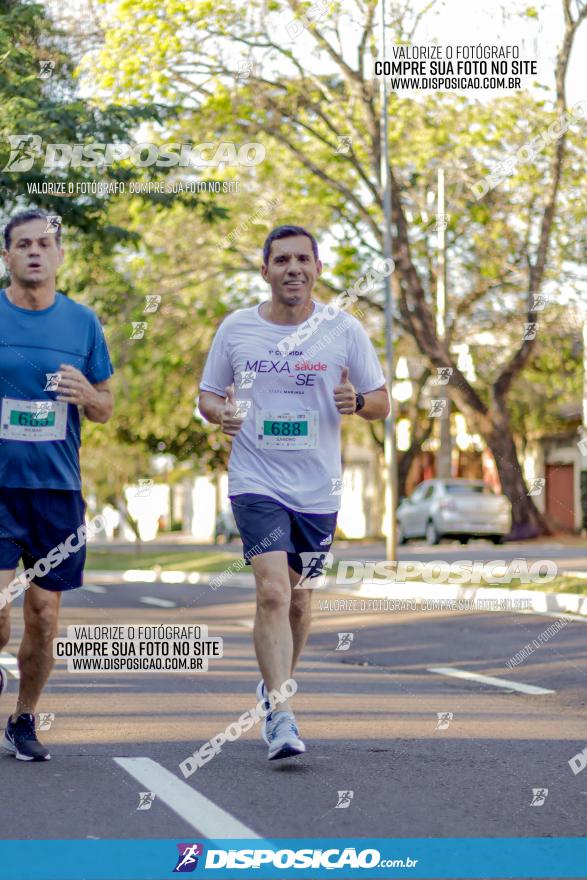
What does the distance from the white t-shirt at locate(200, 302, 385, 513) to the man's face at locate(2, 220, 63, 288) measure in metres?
0.81

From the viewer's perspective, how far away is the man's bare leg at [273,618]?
20.3 ft

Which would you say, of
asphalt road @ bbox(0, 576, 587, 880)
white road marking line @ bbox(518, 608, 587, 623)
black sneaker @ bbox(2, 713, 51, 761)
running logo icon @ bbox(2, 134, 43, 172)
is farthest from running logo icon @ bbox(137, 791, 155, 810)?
running logo icon @ bbox(2, 134, 43, 172)

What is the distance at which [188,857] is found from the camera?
437 cm

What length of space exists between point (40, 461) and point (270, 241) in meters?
1.39

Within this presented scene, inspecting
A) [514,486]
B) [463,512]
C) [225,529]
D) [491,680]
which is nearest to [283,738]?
[491,680]

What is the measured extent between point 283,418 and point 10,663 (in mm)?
3944

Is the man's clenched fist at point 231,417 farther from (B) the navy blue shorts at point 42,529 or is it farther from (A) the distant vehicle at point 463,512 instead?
(A) the distant vehicle at point 463,512

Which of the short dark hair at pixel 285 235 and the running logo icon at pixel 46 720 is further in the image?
the running logo icon at pixel 46 720

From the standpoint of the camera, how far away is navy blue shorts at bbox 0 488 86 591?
6008 millimetres

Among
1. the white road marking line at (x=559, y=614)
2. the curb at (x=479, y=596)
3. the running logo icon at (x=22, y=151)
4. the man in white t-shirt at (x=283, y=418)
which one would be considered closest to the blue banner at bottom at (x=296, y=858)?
the man in white t-shirt at (x=283, y=418)

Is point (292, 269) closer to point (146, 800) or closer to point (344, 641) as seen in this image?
point (146, 800)

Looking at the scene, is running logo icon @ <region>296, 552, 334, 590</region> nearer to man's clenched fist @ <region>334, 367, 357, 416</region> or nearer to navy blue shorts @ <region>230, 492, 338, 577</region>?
navy blue shorts @ <region>230, 492, 338, 577</region>

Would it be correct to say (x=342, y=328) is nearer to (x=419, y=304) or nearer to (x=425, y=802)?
(x=425, y=802)

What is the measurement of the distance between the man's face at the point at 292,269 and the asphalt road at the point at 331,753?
185cm
